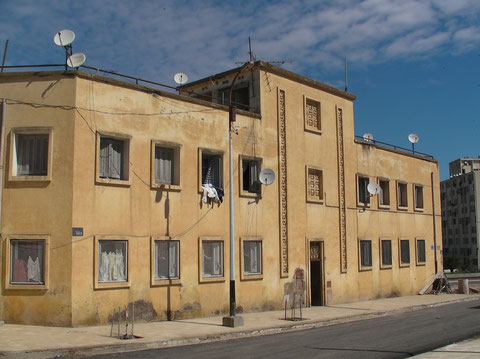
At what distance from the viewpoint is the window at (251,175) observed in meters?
21.9

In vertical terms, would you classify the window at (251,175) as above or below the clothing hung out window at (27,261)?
above

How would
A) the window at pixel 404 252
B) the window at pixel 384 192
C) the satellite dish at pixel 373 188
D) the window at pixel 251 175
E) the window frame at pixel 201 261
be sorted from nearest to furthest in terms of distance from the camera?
the window frame at pixel 201 261 → the window at pixel 251 175 → the satellite dish at pixel 373 188 → the window at pixel 384 192 → the window at pixel 404 252

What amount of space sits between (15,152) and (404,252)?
22.0 metres

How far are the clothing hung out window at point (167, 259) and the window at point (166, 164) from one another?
200 centimetres

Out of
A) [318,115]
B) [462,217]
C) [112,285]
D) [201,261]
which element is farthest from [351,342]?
[462,217]

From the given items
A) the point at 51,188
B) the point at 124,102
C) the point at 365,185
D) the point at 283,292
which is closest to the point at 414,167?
the point at 365,185

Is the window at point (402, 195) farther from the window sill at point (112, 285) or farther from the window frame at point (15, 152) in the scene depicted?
the window frame at point (15, 152)

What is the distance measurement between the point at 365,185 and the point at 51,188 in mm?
16956

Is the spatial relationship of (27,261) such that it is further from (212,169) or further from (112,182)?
(212,169)

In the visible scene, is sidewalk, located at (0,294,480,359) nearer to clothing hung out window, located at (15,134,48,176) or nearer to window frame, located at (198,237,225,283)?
window frame, located at (198,237,225,283)

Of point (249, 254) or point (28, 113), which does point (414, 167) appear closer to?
point (249, 254)

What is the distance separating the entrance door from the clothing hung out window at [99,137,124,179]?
33.5 ft

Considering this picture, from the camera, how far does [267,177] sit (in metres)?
21.4

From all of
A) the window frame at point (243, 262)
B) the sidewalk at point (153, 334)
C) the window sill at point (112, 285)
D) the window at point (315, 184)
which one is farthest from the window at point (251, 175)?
the window sill at point (112, 285)
